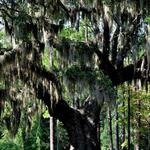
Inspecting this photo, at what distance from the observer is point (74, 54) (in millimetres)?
13562

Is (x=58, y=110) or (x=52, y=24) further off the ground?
(x=52, y=24)

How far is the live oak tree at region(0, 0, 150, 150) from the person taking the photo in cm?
1318

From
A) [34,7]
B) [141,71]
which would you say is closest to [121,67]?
[141,71]

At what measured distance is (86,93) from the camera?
13625 millimetres

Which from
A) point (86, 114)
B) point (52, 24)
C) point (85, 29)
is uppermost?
point (85, 29)

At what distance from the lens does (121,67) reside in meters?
14.7

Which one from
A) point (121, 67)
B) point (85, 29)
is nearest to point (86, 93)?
point (121, 67)

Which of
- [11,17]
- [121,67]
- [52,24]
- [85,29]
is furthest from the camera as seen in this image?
[85,29]

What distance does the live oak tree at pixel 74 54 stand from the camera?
13.2 metres

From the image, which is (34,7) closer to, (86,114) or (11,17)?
(11,17)

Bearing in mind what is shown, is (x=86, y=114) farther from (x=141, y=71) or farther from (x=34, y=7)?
(x=34, y=7)

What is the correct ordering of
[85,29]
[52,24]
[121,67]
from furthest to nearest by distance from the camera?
[85,29] → [121,67] → [52,24]

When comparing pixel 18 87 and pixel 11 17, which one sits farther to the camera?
pixel 18 87

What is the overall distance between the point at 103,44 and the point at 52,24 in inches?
73.9
